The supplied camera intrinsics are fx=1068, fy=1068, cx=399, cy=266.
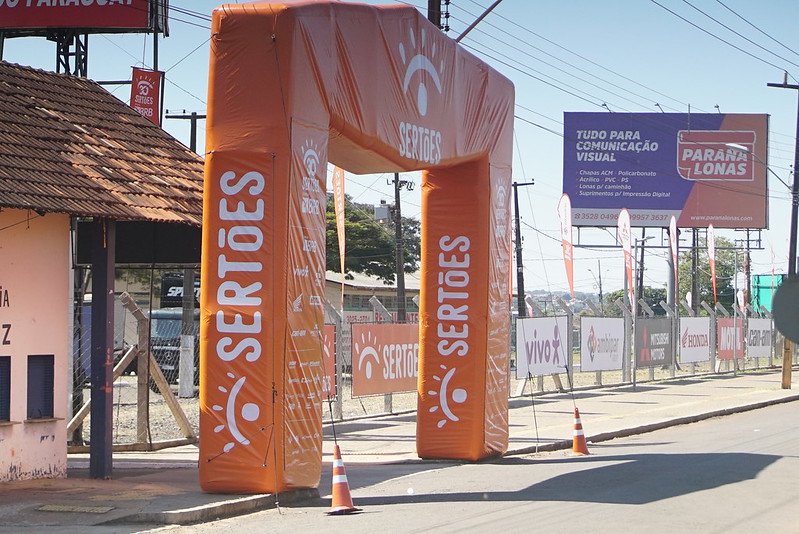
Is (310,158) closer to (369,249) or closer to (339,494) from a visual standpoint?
(339,494)

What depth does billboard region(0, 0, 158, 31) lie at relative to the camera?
75.6ft

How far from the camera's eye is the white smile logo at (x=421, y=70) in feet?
43.8

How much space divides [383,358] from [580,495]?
9.46 m

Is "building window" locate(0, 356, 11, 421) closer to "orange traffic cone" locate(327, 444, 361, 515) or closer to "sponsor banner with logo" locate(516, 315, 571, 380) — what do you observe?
"orange traffic cone" locate(327, 444, 361, 515)

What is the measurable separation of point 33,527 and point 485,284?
7505 millimetres

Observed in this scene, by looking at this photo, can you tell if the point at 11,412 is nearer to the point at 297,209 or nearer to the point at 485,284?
the point at 297,209

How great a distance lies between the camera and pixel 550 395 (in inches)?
1053

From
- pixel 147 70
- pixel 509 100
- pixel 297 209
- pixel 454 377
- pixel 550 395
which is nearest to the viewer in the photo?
pixel 297 209

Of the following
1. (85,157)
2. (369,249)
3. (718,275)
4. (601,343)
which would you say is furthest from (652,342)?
(718,275)

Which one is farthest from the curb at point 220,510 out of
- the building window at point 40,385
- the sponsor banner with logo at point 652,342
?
the sponsor banner with logo at point 652,342

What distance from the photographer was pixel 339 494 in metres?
10.4

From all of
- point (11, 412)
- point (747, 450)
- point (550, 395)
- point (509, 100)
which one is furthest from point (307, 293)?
point (550, 395)

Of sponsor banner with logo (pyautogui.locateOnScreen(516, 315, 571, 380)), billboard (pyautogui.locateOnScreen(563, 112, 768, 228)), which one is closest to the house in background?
sponsor banner with logo (pyautogui.locateOnScreen(516, 315, 571, 380))

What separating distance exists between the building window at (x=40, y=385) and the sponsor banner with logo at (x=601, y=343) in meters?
17.6
